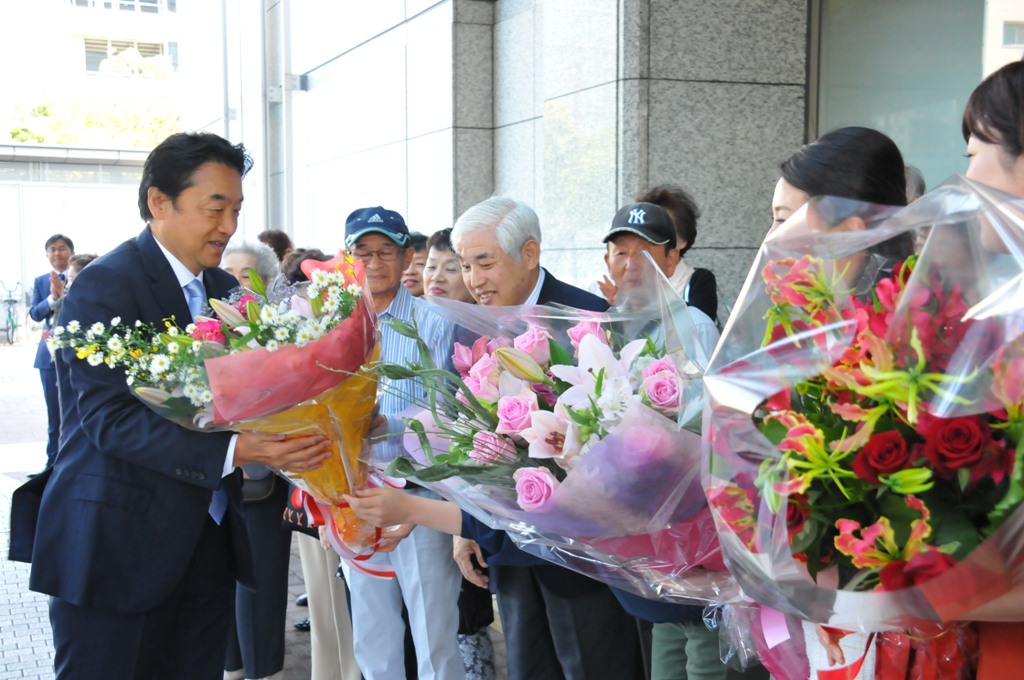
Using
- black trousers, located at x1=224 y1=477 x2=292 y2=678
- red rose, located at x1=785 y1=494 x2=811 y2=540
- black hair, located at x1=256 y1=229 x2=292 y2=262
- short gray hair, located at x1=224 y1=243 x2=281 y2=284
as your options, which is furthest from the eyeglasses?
black hair, located at x1=256 y1=229 x2=292 y2=262

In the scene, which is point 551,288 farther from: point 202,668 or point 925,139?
point 925,139

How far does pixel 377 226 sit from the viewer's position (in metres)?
4.15

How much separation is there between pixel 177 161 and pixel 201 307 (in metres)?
0.46

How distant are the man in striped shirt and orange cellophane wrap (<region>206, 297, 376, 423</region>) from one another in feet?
1.49

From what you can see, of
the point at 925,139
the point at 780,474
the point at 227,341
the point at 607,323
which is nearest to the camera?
the point at 780,474

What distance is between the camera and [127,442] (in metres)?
2.89

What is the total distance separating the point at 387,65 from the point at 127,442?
279 inches

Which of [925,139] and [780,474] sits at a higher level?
[925,139]

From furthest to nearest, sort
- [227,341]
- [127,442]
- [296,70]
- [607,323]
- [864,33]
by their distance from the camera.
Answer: [296,70] < [864,33] < [127,442] < [227,341] < [607,323]

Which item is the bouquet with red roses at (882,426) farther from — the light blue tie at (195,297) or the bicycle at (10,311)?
the bicycle at (10,311)

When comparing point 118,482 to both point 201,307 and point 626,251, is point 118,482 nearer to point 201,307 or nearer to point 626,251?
point 201,307

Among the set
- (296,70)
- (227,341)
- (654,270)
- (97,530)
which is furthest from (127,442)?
(296,70)

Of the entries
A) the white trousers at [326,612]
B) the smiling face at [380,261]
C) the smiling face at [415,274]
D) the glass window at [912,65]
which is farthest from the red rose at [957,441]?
the smiling face at [415,274]

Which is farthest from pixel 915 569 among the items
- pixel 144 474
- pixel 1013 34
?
pixel 1013 34
